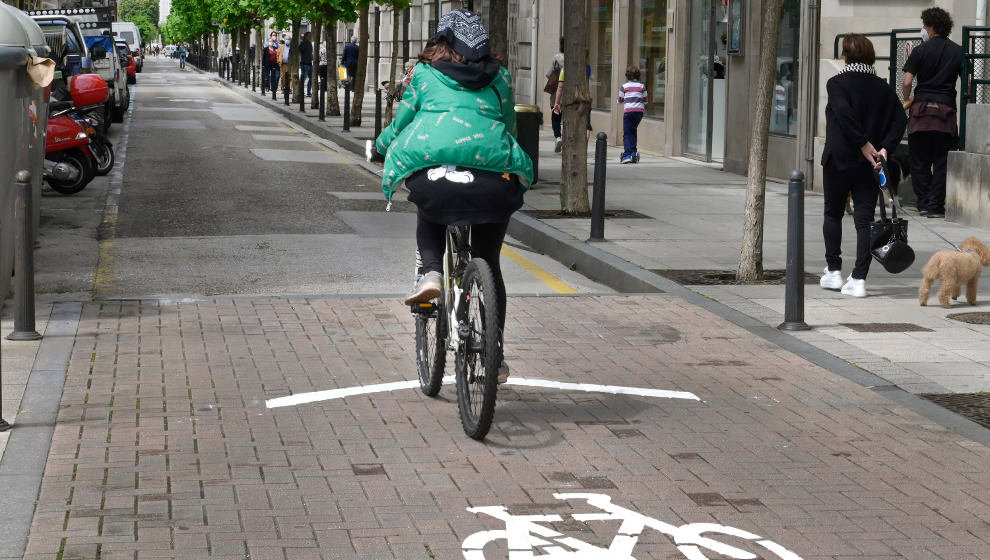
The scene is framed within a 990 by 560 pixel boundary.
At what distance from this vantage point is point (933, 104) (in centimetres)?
1530

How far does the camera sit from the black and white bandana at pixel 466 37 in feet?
20.7

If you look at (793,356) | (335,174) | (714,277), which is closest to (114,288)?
(714,277)

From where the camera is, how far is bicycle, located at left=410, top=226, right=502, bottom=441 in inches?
235

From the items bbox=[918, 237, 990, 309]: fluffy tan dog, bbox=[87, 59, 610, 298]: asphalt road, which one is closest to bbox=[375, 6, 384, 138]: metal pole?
bbox=[87, 59, 610, 298]: asphalt road

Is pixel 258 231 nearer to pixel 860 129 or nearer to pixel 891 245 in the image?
pixel 860 129

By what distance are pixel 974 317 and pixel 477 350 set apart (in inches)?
182

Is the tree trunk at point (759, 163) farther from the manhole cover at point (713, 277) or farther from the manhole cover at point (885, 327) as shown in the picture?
the manhole cover at point (885, 327)

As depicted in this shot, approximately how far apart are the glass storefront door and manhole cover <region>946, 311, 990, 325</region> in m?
13.1

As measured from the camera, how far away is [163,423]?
6.43 metres

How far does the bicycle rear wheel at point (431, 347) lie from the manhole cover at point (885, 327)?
10.3 feet

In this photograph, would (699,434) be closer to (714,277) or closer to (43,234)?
(714,277)

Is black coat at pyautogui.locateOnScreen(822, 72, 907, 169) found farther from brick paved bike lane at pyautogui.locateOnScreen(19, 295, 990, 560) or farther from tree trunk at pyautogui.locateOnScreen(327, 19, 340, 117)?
tree trunk at pyautogui.locateOnScreen(327, 19, 340, 117)

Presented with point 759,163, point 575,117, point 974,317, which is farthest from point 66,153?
point 974,317

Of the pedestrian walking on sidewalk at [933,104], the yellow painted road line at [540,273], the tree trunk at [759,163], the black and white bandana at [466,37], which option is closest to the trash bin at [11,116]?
the black and white bandana at [466,37]
